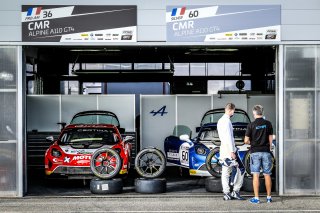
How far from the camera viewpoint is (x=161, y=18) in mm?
11789

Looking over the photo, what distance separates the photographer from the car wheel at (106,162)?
1210 cm

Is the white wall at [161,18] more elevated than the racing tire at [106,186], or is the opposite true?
the white wall at [161,18]

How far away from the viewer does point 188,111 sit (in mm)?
17766

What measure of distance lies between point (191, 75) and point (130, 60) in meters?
2.46

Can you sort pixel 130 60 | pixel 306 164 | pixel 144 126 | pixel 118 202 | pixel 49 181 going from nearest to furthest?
pixel 118 202
pixel 306 164
pixel 49 181
pixel 144 126
pixel 130 60

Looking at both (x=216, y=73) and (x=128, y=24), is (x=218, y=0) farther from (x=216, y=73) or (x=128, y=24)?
(x=216, y=73)

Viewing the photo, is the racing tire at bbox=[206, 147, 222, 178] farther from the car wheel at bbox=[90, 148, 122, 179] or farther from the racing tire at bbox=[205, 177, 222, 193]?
the car wheel at bbox=[90, 148, 122, 179]

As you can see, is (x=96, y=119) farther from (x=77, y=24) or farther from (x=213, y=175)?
(x=213, y=175)

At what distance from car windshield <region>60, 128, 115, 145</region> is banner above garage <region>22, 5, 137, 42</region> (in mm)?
2829

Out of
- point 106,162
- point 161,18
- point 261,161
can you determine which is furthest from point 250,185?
point 161,18

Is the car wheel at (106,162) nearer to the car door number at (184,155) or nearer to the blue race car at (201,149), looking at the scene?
the blue race car at (201,149)

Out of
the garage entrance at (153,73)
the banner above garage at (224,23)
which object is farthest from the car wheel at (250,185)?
the garage entrance at (153,73)

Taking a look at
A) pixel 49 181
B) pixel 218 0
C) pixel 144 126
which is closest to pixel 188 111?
pixel 144 126

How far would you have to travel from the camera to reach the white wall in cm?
1170
